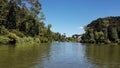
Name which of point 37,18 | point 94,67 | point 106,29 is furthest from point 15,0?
point 94,67

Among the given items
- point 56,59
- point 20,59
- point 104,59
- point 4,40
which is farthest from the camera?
point 4,40

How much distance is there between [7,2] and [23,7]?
20.0 ft

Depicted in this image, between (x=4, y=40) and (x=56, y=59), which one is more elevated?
(x=4, y=40)

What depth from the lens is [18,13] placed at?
7419 cm

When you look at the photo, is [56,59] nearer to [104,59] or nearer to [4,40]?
[104,59]

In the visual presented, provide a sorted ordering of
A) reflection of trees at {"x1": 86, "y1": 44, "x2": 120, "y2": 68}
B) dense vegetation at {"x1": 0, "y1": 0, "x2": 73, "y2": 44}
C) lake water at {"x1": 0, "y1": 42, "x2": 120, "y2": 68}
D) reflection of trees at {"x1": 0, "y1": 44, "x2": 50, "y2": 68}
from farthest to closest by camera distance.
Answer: dense vegetation at {"x1": 0, "y1": 0, "x2": 73, "y2": 44} < reflection of trees at {"x1": 86, "y1": 44, "x2": 120, "y2": 68} < lake water at {"x1": 0, "y1": 42, "x2": 120, "y2": 68} < reflection of trees at {"x1": 0, "y1": 44, "x2": 50, "y2": 68}

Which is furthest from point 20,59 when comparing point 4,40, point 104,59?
point 4,40

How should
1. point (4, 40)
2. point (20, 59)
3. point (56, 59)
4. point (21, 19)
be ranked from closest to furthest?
point (20, 59), point (56, 59), point (4, 40), point (21, 19)

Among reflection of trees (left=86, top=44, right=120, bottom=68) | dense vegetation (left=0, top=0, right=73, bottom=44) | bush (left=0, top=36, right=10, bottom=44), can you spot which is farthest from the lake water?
dense vegetation (left=0, top=0, right=73, bottom=44)

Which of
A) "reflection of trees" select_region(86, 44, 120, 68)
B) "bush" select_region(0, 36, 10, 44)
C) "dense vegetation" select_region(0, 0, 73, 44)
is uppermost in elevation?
"dense vegetation" select_region(0, 0, 73, 44)

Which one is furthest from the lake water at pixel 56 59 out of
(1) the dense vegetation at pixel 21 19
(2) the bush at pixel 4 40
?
(1) the dense vegetation at pixel 21 19

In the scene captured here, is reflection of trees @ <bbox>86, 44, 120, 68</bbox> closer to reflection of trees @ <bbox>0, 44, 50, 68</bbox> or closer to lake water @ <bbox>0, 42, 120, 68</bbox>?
lake water @ <bbox>0, 42, 120, 68</bbox>

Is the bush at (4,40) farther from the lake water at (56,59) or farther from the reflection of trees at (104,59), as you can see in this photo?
the reflection of trees at (104,59)

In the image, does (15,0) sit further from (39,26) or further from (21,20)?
(39,26)
